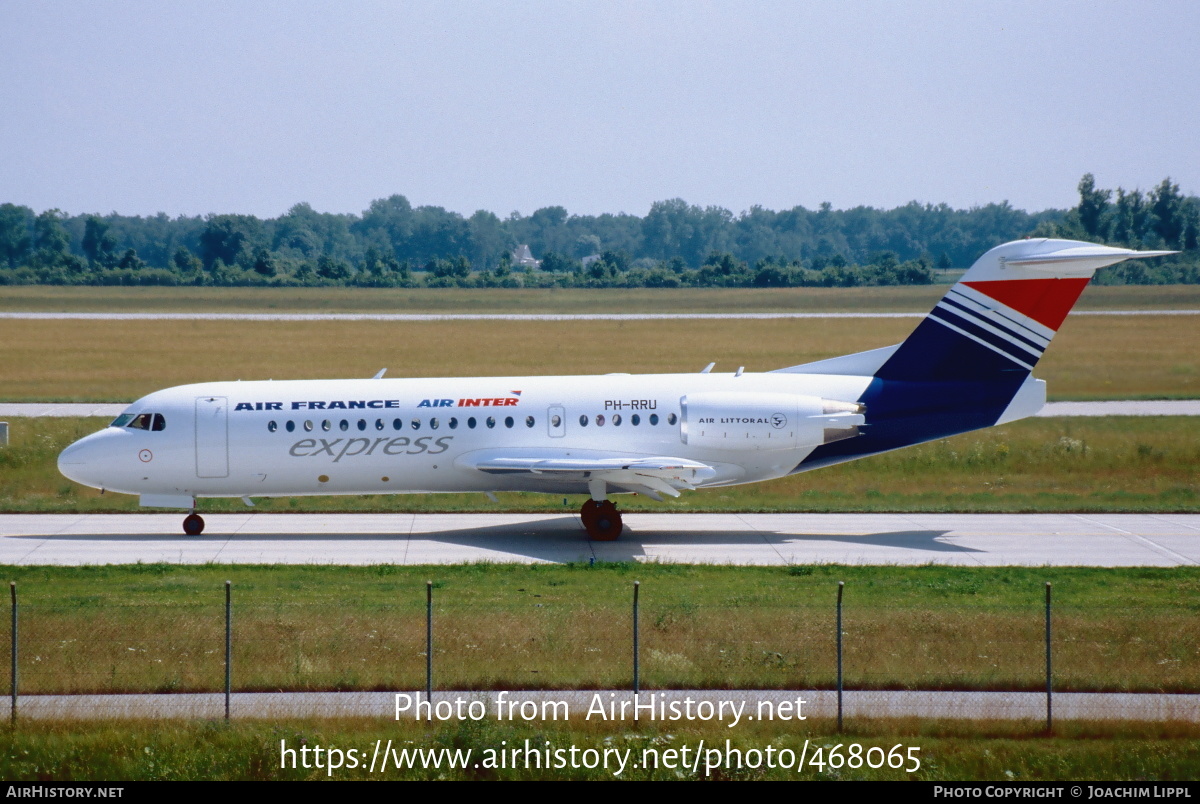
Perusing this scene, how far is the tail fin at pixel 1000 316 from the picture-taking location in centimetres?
2758

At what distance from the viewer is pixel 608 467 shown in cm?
2666

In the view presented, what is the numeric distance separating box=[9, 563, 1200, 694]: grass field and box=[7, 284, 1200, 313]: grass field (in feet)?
184

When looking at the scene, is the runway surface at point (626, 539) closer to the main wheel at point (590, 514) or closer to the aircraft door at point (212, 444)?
the main wheel at point (590, 514)

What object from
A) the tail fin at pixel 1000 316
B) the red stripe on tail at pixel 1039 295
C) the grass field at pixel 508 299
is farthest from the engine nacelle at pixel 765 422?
the grass field at pixel 508 299

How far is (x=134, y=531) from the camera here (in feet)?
94.1

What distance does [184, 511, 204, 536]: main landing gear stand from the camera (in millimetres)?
27875

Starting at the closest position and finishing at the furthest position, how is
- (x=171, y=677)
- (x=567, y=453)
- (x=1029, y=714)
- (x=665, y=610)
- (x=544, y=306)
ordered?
1. (x=1029, y=714)
2. (x=171, y=677)
3. (x=665, y=610)
4. (x=567, y=453)
5. (x=544, y=306)

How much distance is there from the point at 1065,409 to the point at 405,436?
27.4m

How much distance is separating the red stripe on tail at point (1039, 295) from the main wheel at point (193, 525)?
17804 millimetres

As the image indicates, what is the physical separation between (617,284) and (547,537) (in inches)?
2576

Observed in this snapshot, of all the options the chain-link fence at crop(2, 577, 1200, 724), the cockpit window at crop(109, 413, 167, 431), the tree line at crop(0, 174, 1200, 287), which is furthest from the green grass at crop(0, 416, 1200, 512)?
the tree line at crop(0, 174, 1200, 287)

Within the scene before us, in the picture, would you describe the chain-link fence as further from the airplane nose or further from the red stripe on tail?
the red stripe on tail
